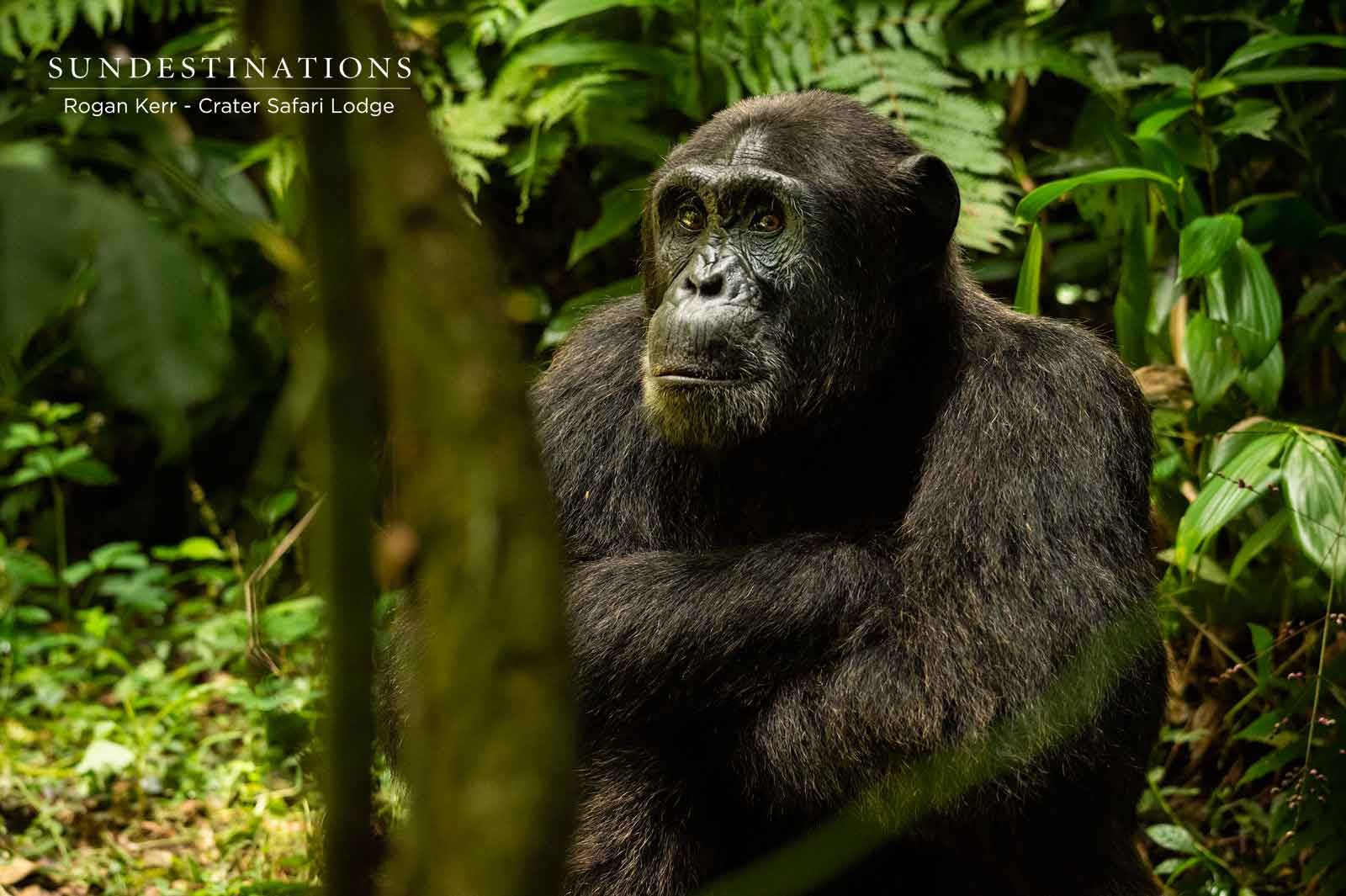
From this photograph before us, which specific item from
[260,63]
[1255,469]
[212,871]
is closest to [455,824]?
[260,63]

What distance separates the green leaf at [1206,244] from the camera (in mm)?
4398

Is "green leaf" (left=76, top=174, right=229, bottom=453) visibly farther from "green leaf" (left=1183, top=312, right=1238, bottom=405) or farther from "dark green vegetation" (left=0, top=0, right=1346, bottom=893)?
"green leaf" (left=1183, top=312, right=1238, bottom=405)

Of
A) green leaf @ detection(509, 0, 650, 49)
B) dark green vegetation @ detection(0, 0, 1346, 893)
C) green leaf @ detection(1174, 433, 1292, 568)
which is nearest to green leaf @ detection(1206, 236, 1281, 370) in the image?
dark green vegetation @ detection(0, 0, 1346, 893)

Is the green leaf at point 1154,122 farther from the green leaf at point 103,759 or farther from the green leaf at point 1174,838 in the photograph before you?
the green leaf at point 103,759

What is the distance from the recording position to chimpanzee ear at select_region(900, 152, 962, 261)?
404 cm

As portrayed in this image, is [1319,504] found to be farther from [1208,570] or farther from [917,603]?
[917,603]

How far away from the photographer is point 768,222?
400 cm

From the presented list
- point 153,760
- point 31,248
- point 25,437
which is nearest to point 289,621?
point 153,760

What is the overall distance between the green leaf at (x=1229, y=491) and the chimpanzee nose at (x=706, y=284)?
1.51 metres

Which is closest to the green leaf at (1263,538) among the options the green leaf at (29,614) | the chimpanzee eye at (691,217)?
the chimpanzee eye at (691,217)

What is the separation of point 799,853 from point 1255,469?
1755 mm

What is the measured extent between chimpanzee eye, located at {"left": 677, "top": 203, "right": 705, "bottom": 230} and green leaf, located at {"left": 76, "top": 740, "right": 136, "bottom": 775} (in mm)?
2805

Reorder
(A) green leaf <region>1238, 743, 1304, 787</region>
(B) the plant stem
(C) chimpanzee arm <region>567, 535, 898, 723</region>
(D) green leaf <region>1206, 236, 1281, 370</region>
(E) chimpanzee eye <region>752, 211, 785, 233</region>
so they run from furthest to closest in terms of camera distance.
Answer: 1. (B) the plant stem
2. (D) green leaf <region>1206, 236, 1281, 370</region>
3. (A) green leaf <region>1238, 743, 1304, 787</region>
4. (E) chimpanzee eye <region>752, 211, 785, 233</region>
5. (C) chimpanzee arm <region>567, 535, 898, 723</region>

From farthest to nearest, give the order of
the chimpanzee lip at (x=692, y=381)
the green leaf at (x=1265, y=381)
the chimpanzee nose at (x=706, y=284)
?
the green leaf at (x=1265, y=381), the chimpanzee nose at (x=706, y=284), the chimpanzee lip at (x=692, y=381)
